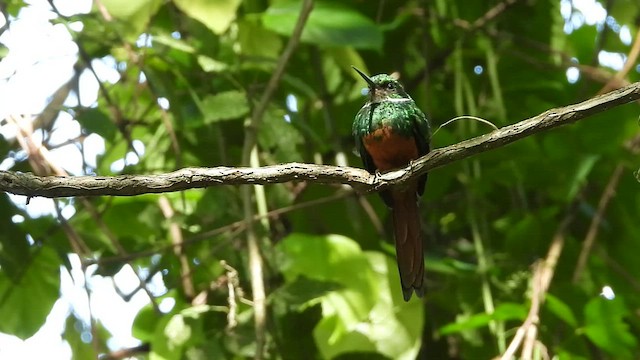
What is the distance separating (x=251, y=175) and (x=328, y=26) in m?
0.79

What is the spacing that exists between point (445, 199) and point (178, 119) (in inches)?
30.0

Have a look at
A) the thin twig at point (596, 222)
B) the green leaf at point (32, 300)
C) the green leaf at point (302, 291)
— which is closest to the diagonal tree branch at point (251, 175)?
the green leaf at point (302, 291)

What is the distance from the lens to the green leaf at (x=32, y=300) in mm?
1613

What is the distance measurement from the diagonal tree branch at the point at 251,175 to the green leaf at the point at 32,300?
32.1 inches

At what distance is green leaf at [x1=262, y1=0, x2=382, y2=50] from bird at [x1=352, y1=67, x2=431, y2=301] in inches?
3.8

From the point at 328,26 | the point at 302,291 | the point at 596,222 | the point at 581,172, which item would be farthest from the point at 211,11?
the point at 596,222

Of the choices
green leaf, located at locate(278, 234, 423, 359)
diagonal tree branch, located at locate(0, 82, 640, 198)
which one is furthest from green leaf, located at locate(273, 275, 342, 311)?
diagonal tree branch, located at locate(0, 82, 640, 198)

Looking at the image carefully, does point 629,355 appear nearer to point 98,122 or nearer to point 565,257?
point 565,257

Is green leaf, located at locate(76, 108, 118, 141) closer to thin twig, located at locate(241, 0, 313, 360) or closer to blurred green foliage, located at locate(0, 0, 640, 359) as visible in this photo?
blurred green foliage, located at locate(0, 0, 640, 359)

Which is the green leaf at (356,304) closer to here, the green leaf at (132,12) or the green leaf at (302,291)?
the green leaf at (302,291)

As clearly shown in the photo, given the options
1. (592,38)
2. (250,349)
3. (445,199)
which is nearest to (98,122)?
(250,349)

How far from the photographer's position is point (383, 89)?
152 centimetres

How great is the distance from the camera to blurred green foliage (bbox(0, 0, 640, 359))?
4.89 feet

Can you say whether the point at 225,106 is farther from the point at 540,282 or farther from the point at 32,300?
the point at 540,282
